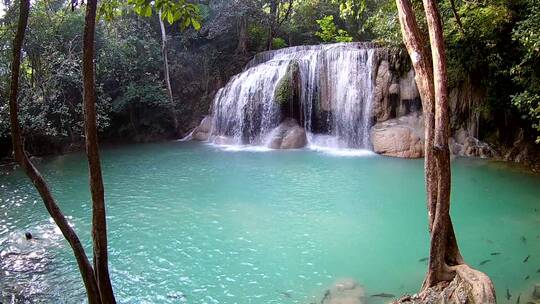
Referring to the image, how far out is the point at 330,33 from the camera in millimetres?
19000

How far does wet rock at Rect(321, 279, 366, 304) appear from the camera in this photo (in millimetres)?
4359

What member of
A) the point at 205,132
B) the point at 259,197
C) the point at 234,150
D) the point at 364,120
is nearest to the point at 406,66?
the point at 364,120

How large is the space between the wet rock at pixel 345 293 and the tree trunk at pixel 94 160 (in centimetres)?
240

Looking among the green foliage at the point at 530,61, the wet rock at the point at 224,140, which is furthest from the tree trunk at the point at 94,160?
the wet rock at the point at 224,140

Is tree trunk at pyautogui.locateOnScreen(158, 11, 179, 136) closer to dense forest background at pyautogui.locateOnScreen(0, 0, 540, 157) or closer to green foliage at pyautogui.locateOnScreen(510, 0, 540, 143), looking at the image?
dense forest background at pyautogui.locateOnScreen(0, 0, 540, 157)

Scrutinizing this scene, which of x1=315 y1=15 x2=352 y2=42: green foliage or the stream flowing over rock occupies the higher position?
x1=315 y1=15 x2=352 y2=42: green foliage

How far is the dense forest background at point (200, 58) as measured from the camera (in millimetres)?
8961

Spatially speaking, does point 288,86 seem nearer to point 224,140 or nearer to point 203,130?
point 224,140

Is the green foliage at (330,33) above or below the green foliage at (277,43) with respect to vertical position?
above

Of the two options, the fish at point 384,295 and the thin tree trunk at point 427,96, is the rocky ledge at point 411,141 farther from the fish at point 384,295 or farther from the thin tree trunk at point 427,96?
the thin tree trunk at point 427,96

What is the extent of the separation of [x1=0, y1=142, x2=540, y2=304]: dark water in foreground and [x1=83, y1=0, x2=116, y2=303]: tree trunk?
1996mm

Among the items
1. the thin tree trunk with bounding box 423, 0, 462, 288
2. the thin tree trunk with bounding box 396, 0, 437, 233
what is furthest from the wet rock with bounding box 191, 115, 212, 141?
the thin tree trunk with bounding box 423, 0, 462, 288

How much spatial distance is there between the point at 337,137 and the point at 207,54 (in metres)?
7.03

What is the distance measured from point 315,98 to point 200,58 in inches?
232
